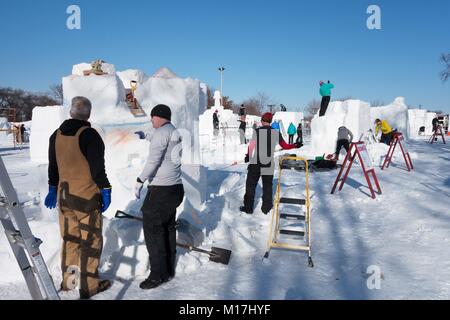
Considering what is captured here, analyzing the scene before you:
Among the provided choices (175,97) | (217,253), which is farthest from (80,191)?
(175,97)

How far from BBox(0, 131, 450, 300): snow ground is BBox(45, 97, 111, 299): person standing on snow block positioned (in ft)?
0.91

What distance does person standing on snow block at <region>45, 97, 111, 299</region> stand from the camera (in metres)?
3.06

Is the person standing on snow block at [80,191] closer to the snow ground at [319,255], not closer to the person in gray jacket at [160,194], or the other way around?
the snow ground at [319,255]

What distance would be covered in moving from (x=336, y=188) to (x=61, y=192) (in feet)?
18.5

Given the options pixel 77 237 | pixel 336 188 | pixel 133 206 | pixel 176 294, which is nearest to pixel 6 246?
pixel 77 237

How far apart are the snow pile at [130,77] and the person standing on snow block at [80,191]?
2.83 meters

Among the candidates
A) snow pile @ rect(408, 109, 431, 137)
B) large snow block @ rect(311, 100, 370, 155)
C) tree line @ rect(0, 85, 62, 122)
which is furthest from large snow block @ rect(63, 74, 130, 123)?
tree line @ rect(0, 85, 62, 122)

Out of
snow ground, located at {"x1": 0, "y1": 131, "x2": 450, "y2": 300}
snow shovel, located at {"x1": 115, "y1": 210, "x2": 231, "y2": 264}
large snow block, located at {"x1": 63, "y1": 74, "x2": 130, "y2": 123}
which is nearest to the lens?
snow ground, located at {"x1": 0, "y1": 131, "x2": 450, "y2": 300}

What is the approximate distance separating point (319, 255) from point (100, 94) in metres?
3.97

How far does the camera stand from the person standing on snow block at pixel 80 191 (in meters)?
3.06

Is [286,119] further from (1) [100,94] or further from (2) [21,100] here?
(2) [21,100]

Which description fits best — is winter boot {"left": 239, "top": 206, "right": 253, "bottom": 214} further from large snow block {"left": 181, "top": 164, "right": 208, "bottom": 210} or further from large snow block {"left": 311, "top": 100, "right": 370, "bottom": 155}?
large snow block {"left": 311, "top": 100, "right": 370, "bottom": 155}

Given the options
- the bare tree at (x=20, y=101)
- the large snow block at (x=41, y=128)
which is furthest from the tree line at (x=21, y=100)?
the large snow block at (x=41, y=128)
